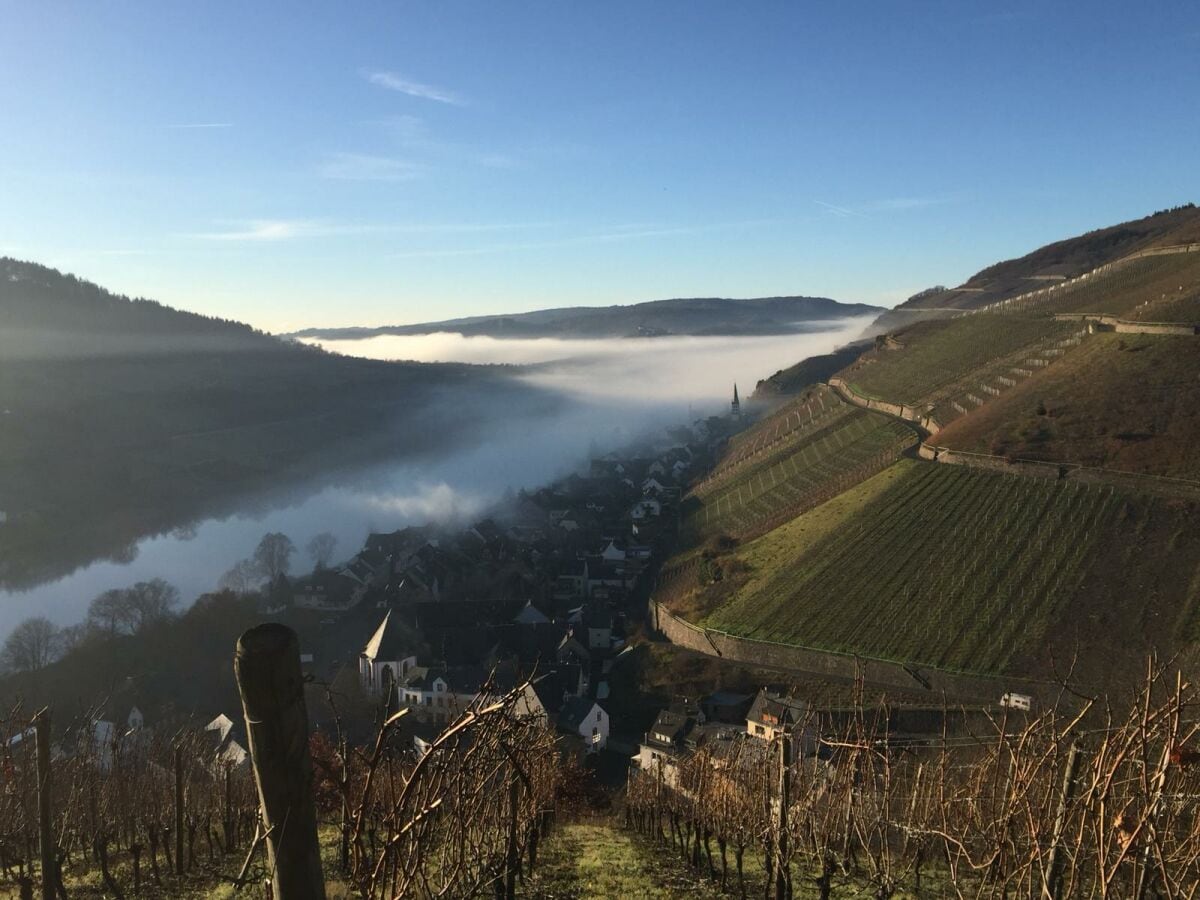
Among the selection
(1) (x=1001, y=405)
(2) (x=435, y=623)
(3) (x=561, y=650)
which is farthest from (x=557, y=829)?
(1) (x=1001, y=405)

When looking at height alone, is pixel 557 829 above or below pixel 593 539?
above

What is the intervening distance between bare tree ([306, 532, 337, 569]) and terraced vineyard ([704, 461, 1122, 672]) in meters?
31.0

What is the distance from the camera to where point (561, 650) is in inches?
1480

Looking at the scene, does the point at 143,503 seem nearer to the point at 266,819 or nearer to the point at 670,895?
the point at 670,895

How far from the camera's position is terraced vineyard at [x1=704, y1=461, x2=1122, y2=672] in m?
30.1

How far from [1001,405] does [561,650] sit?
2940cm


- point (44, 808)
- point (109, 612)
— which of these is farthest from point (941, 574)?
point (109, 612)

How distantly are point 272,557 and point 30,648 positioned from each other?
1546cm

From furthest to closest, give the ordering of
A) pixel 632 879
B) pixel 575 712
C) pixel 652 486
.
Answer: pixel 652 486 < pixel 575 712 < pixel 632 879

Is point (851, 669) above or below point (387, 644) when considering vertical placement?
above

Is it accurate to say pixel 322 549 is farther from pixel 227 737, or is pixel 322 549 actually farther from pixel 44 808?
pixel 44 808

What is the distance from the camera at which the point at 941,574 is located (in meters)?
33.8

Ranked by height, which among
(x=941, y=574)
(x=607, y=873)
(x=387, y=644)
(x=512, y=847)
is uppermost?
(x=512, y=847)

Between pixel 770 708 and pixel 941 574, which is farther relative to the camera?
pixel 941 574
